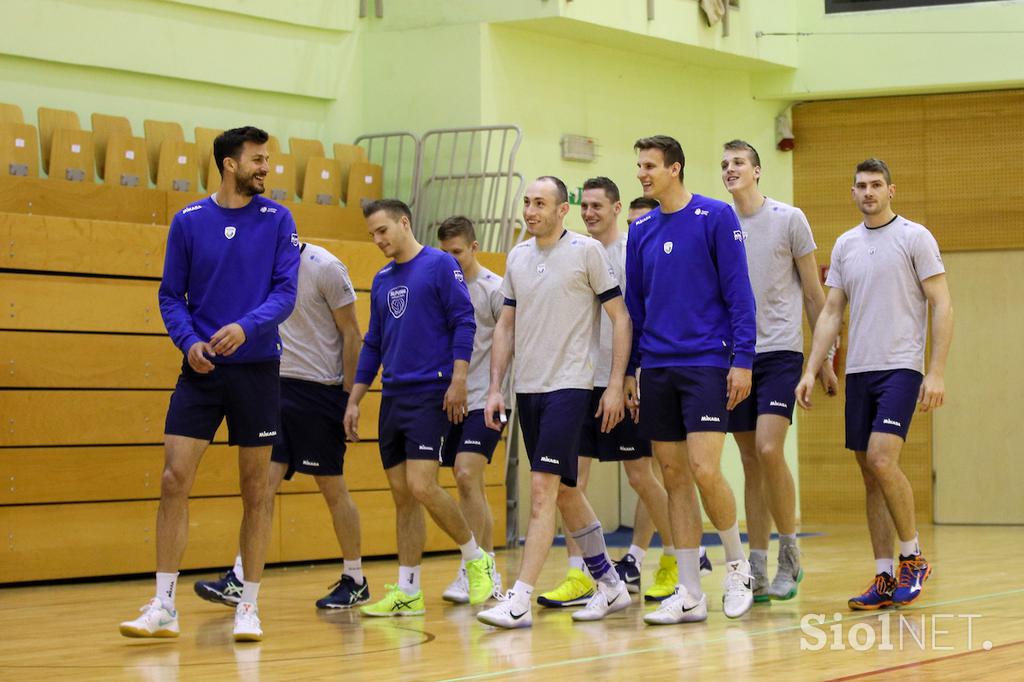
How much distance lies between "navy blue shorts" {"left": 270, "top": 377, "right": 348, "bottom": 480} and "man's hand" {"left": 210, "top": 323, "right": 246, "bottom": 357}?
5.24 feet

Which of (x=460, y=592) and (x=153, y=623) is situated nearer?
(x=153, y=623)

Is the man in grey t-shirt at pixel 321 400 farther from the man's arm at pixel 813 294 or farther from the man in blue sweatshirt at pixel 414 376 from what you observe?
the man's arm at pixel 813 294

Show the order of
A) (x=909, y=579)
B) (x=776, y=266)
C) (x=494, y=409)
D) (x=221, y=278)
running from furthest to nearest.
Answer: (x=776, y=266)
(x=909, y=579)
(x=494, y=409)
(x=221, y=278)

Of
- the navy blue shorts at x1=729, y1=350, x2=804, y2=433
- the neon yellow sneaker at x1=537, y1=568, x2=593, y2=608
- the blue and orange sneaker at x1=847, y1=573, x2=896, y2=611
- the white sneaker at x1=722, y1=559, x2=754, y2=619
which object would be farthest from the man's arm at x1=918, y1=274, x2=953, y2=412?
the neon yellow sneaker at x1=537, y1=568, x2=593, y2=608

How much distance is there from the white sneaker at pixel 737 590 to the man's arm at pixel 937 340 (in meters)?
1.08

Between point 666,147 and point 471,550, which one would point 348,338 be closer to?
point 471,550

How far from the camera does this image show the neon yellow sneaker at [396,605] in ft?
23.0

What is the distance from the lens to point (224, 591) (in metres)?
7.44

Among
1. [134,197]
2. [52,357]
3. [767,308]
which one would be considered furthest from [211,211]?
[134,197]

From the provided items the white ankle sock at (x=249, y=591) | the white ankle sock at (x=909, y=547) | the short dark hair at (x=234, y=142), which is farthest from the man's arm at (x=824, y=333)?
the short dark hair at (x=234, y=142)

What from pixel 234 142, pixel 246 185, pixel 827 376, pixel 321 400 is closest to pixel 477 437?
pixel 321 400

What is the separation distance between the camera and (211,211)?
19.9 feet

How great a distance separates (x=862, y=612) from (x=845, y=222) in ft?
25.0

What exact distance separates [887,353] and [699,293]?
978 millimetres
